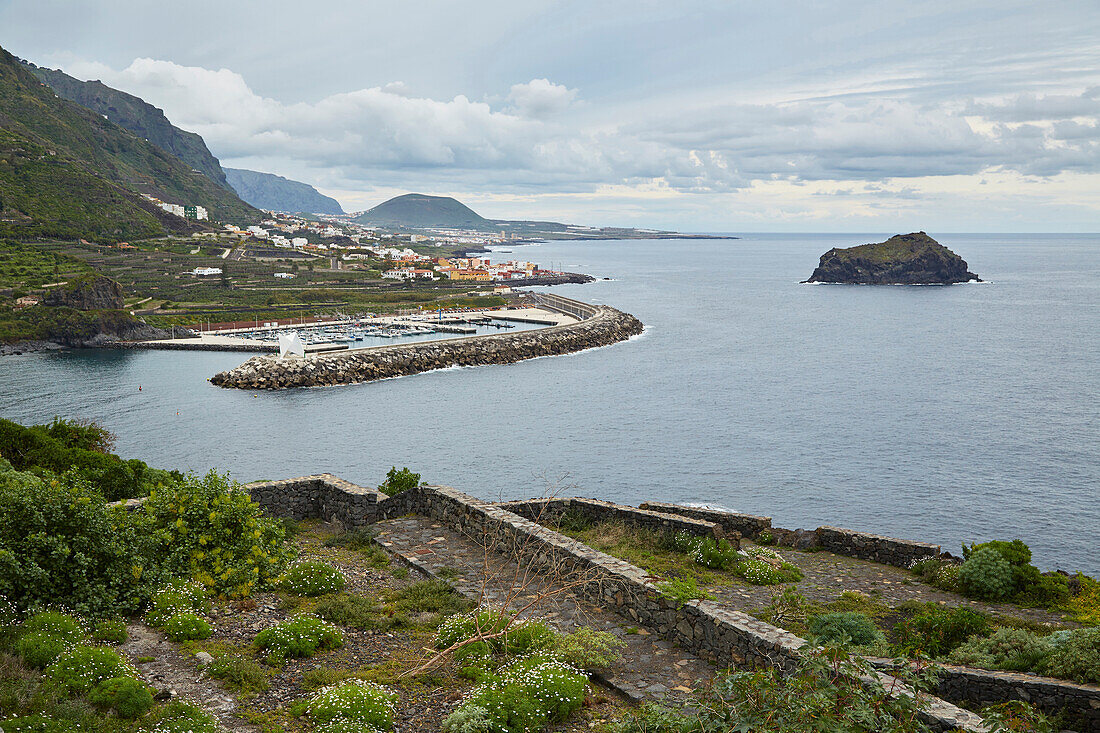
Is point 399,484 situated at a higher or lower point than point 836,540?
higher

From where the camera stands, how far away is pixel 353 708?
7.11 meters

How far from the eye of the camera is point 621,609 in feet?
33.8

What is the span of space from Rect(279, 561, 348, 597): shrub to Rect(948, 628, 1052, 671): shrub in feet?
28.7

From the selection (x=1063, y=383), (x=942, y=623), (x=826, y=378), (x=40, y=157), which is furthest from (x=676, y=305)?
(x=40, y=157)

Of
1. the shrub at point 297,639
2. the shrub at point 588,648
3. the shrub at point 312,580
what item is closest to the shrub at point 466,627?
the shrub at point 588,648

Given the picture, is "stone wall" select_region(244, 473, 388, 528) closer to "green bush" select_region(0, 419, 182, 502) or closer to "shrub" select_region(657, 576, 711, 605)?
"green bush" select_region(0, 419, 182, 502)

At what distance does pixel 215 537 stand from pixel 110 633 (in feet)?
8.05

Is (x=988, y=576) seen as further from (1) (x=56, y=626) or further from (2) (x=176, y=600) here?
(1) (x=56, y=626)

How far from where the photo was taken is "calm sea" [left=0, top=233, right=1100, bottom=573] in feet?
102

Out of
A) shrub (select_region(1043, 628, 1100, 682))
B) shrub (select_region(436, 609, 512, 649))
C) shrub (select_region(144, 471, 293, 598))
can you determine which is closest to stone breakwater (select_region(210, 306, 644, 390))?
shrub (select_region(144, 471, 293, 598))

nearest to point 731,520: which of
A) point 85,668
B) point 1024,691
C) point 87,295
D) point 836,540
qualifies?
point 836,540

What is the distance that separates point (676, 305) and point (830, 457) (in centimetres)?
8406

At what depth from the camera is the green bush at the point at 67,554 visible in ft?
28.6

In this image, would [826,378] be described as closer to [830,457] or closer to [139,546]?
[830,457]
